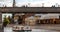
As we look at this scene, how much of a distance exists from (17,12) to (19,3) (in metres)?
0.11

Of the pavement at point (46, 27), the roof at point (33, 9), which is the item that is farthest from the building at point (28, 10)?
the pavement at point (46, 27)

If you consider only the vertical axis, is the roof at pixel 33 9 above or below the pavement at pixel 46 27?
above

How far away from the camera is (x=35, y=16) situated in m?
1.41

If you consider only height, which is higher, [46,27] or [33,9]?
[33,9]

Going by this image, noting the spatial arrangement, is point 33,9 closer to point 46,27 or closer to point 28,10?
point 28,10

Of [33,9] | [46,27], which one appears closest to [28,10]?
[33,9]

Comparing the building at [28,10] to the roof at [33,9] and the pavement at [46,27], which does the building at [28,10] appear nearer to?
the roof at [33,9]

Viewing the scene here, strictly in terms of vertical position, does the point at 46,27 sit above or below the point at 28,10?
below

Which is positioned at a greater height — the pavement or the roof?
the roof

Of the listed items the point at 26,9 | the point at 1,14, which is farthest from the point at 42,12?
the point at 1,14

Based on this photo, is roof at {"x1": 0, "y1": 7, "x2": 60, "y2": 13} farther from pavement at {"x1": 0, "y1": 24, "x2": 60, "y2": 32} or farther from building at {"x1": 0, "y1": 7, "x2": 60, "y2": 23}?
pavement at {"x1": 0, "y1": 24, "x2": 60, "y2": 32}

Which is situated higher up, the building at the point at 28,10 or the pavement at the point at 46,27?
the building at the point at 28,10

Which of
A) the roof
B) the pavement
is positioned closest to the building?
the roof

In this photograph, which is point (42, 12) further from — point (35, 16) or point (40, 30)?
point (40, 30)
